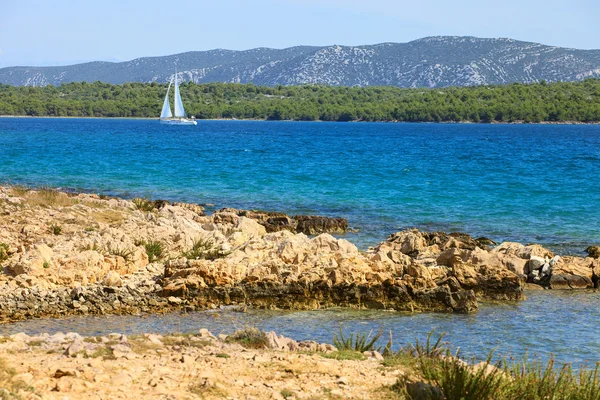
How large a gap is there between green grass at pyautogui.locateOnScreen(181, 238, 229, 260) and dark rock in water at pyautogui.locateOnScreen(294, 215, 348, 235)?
19.7 feet

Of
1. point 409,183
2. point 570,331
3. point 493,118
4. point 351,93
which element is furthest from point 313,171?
point 351,93

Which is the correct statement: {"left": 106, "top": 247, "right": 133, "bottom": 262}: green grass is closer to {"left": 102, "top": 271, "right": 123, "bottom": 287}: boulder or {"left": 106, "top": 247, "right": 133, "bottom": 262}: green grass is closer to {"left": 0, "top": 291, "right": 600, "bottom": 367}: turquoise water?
{"left": 102, "top": 271, "right": 123, "bottom": 287}: boulder

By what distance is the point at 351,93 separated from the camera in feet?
611

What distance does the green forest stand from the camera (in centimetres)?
14662

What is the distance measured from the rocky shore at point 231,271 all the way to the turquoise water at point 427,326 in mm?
428

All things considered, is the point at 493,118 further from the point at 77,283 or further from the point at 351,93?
the point at 77,283

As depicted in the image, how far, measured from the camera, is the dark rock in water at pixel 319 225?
68.5 ft

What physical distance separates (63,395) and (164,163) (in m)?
39.6

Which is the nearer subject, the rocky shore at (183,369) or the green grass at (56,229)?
the rocky shore at (183,369)

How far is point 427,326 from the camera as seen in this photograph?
447 inches

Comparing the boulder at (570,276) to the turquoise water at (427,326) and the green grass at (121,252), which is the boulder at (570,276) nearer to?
the turquoise water at (427,326)

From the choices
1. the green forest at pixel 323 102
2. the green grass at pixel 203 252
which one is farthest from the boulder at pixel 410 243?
the green forest at pixel 323 102

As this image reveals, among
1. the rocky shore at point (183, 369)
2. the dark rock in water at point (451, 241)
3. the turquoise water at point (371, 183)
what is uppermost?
the rocky shore at point (183, 369)

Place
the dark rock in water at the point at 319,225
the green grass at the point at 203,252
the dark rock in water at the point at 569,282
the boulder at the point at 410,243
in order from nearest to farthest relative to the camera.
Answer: the green grass at the point at 203,252
the dark rock in water at the point at 569,282
the boulder at the point at 410,243
the dark rock in water at the point at 319,225
